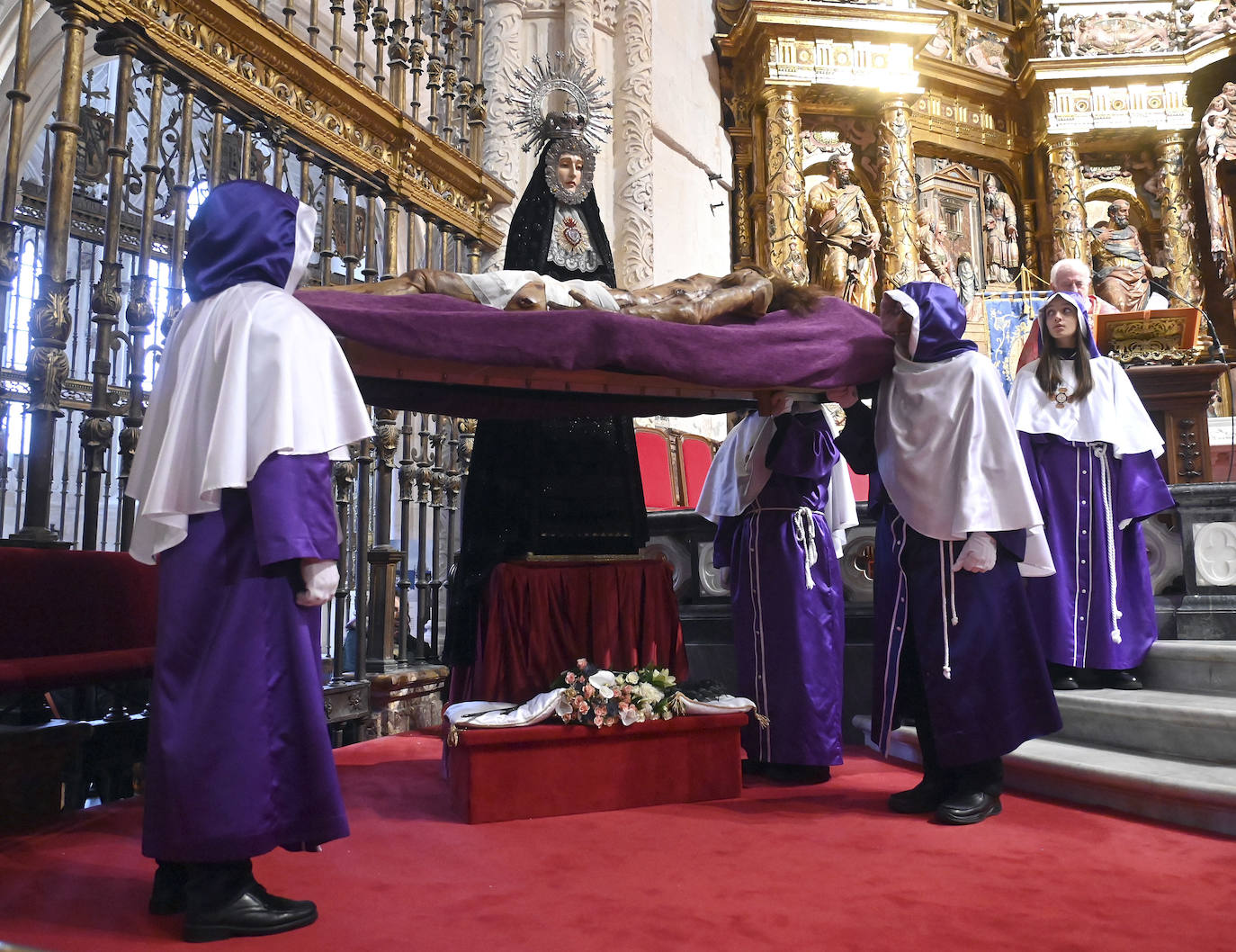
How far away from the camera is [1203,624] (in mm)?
4766

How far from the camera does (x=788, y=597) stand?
4340 millimetres

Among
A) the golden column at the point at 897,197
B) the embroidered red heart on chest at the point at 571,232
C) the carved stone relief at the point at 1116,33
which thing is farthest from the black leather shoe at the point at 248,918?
the carved stone relief at the point at 1116,33

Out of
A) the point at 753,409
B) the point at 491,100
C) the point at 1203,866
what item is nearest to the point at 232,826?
the point at 1203,866

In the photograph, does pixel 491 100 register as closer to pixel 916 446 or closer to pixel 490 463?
pixel 490 463

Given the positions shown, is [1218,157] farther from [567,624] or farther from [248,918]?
[248,918]

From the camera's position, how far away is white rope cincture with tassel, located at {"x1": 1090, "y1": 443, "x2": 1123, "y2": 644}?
177 inches

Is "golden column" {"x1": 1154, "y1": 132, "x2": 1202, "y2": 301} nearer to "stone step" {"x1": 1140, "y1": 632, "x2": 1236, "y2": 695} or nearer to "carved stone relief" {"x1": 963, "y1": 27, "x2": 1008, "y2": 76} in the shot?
"carved stone relief" {"x1": 963, "y1": 27, "x2": 1008, "y2": 76}

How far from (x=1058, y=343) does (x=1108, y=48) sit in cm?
939

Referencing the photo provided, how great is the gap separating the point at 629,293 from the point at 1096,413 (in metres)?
2.41

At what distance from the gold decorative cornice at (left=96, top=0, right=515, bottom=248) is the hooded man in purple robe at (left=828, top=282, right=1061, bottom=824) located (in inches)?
126

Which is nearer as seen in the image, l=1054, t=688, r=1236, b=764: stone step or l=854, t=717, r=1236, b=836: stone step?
l=854, t=717, r=1236, b=836: stone step

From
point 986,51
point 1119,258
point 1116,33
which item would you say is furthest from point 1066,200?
point 1116,33

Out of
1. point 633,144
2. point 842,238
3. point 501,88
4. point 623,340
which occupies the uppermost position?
point 501,88

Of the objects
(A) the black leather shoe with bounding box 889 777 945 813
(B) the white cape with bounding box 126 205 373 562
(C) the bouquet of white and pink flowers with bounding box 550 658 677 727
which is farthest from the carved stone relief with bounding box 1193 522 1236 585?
(B) the white cape with bounding box 126 205 373 562
